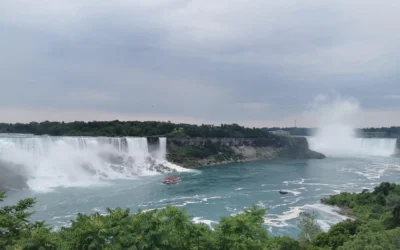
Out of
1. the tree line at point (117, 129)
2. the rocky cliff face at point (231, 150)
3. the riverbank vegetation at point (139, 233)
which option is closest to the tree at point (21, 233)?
the riverbank vegetation at point (139, 233)

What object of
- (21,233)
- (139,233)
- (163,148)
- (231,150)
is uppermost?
(139,233)

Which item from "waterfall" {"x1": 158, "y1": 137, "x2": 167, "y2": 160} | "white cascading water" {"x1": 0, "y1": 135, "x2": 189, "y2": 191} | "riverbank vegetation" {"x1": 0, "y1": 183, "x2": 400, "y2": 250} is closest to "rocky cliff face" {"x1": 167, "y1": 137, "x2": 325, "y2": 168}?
"waterfall" {"x1": 158, "y1": 137, "x2": 167, "y2": 160}

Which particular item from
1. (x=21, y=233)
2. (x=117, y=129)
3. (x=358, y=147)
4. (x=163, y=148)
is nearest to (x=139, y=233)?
(x=21, y=233)

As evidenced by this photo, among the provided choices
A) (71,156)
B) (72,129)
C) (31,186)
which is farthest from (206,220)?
(72,129)

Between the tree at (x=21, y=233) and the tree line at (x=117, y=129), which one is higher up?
the tree line at (x=117, y=129)

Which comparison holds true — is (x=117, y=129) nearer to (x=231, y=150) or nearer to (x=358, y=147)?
(x=231, y=150)

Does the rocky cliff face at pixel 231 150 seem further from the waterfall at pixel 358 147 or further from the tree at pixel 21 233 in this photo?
the tree at pixel 21 233

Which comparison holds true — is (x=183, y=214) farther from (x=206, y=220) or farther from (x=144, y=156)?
(x=144, y=156)
